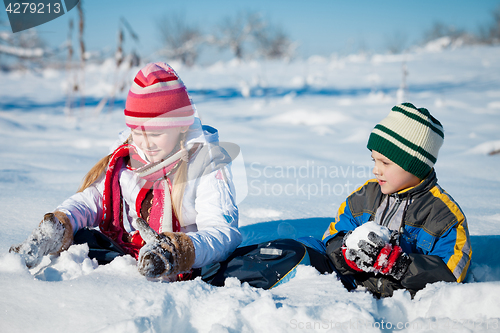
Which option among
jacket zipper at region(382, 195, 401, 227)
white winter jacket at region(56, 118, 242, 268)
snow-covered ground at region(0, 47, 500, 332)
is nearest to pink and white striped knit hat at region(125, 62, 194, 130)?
white winter jacket at region(56, 118, 242, 268)

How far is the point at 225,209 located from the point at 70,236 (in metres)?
0.65

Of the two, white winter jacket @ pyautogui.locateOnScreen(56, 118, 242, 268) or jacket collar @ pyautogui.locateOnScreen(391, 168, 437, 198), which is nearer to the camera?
white winter jacket @ pyautogui.locateOnScreen(56, 118, 242, 268)

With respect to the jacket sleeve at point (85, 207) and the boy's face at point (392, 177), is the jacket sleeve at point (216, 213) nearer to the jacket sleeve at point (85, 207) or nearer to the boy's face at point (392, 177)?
the jacket sleeve at point (85, 207)

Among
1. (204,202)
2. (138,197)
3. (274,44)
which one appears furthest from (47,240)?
(274,44)

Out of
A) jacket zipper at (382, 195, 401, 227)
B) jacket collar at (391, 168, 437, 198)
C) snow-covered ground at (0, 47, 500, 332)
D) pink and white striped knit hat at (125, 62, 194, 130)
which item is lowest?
snow-covered ground at (0, 47, 500, 332)

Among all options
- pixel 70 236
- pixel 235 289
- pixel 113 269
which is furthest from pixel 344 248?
pixel 70 236

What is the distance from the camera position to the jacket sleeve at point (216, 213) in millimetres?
1311

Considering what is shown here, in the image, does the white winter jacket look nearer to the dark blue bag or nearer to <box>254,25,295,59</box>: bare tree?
the dark blue bag

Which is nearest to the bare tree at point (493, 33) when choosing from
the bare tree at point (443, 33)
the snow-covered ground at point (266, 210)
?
the bare tree at point (443, 33)

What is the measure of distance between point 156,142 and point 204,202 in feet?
1.02

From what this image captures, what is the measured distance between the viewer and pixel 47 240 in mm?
1329

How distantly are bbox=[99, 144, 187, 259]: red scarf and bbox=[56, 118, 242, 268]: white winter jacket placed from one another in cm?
4

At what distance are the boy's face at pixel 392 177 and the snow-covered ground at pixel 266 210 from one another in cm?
41

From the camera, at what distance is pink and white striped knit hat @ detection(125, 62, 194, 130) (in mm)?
1421
